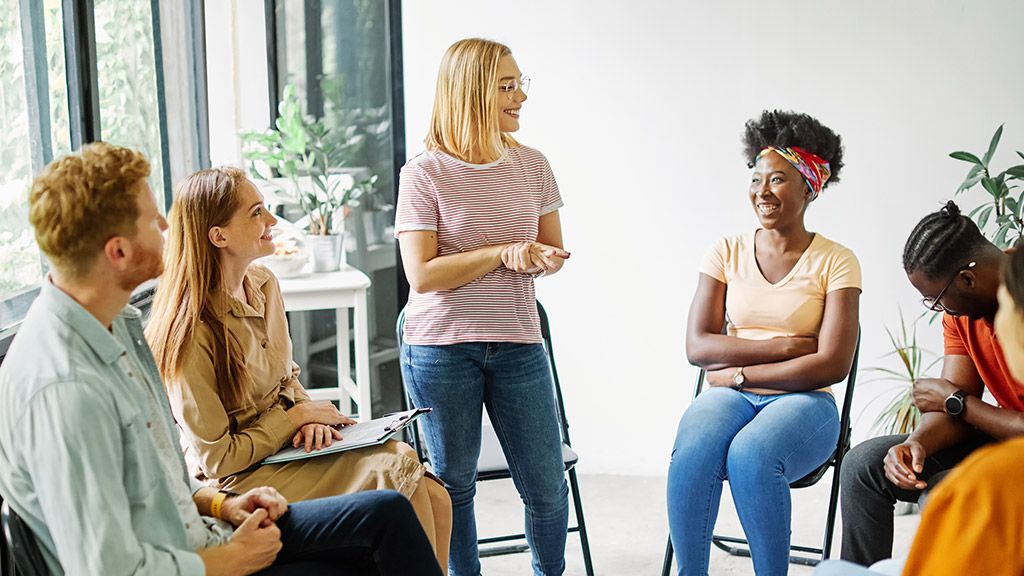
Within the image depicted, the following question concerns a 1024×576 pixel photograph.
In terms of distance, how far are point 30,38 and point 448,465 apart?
59.9 inches

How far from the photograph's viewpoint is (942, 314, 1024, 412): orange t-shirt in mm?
2230

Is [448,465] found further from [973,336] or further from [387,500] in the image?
[973,336]

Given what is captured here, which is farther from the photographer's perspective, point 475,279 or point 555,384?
point 555,384

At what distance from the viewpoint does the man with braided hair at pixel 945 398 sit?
219 cm

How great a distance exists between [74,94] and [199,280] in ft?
3.30

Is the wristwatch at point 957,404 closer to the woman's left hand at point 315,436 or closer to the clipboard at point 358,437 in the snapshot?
the clipboard at point 358,437

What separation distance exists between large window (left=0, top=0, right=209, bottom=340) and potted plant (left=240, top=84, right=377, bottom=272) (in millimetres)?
324

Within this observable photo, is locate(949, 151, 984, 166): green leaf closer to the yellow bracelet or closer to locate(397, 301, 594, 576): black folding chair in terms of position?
locate(397, 301, 594, 576): black folding chair

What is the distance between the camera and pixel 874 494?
7.56ft

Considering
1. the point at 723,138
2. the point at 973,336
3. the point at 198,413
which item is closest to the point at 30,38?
the point at 198,413

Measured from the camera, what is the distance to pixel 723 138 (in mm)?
3402

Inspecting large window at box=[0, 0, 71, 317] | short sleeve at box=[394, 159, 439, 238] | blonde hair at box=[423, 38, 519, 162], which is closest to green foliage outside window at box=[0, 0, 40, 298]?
large window at box=[0, 0, 71, 317]

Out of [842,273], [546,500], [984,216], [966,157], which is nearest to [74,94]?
[546,500]

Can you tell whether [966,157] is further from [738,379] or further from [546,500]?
[546,500]
